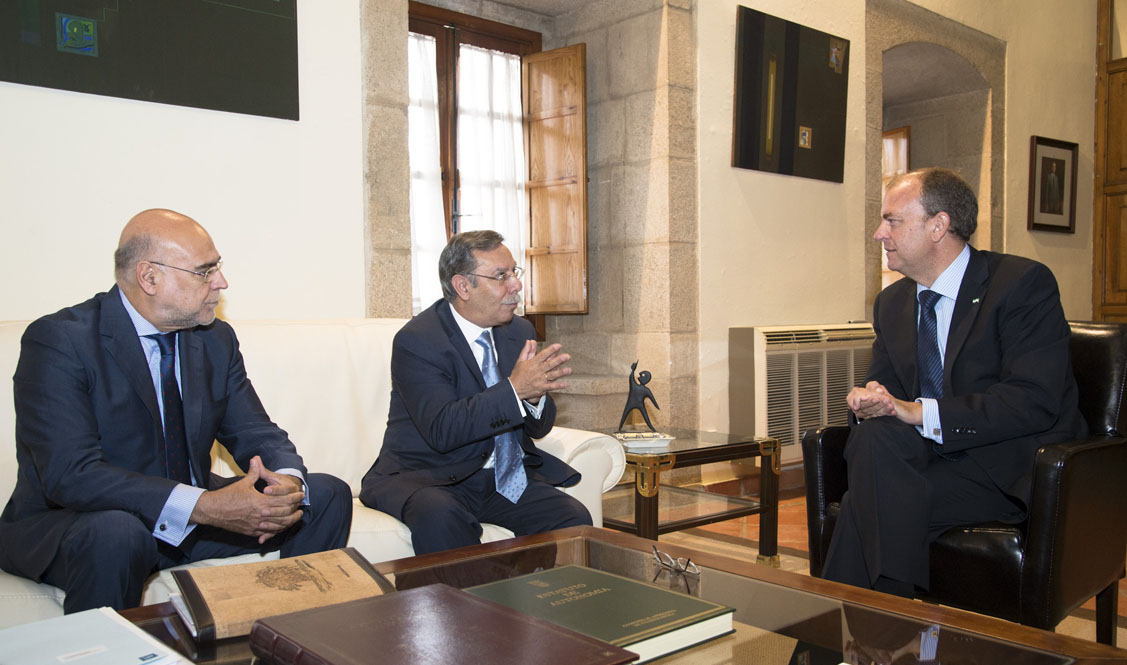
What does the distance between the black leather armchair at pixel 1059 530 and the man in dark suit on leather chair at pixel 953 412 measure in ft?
0.31

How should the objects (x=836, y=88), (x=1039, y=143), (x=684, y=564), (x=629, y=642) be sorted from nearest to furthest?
(x=629, y=642)
(x=684, y=564)
(x=836, y=88)
(x=1039, y=143)

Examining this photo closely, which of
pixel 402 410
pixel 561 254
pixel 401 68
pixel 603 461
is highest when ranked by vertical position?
pixel 401 68

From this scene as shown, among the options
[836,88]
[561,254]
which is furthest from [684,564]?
[836,88]

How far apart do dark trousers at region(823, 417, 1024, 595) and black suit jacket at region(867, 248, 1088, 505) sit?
0.20ft

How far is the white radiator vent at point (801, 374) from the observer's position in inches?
197

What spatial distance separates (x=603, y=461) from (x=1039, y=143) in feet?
19.6

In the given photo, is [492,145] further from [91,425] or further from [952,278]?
[91,425]

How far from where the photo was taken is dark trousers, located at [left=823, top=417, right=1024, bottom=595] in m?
2.13

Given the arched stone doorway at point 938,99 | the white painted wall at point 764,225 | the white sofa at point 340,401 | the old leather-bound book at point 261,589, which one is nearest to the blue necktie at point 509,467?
the white sofa at point 340,401

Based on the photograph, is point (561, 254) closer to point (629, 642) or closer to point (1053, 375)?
point (1053, 375)

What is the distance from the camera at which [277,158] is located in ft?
10.8

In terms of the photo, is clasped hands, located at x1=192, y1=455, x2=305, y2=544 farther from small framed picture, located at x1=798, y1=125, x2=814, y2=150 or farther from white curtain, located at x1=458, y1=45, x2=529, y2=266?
small framed picture, located at x1=798, y1=125, x2=814, y2=150

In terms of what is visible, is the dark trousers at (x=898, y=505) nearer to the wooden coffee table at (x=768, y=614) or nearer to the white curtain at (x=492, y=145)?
the wooden coffee table at (x=768, y=614)

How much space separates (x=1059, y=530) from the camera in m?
2.03
